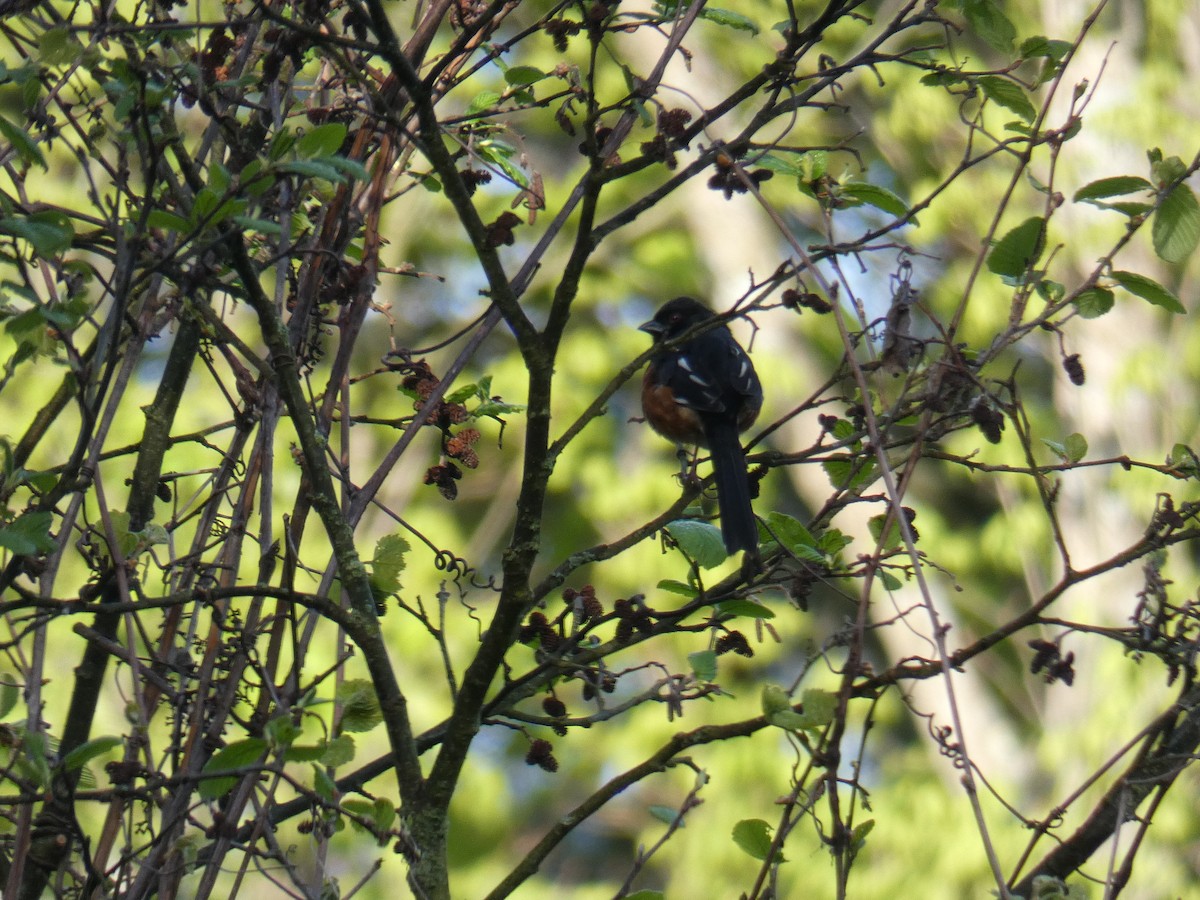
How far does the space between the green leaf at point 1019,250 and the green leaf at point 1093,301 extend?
10cm

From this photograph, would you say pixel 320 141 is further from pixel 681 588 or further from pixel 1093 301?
pixel 1093 301

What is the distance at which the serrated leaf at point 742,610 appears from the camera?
179 centimetres

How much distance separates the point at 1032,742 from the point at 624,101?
789cm

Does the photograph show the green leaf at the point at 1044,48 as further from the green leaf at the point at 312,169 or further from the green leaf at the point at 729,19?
the green leaf at the point at 312,169

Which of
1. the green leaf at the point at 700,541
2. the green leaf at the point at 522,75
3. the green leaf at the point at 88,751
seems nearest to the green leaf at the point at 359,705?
the green leaf at the point at 88,751

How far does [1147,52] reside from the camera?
27.3ft

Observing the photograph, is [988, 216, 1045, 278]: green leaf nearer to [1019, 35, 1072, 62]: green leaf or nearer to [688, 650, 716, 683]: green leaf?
[1019, 35, 1072, 62]: green leaf

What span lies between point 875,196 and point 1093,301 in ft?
1.19

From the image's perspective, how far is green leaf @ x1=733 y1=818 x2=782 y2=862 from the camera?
1.67m

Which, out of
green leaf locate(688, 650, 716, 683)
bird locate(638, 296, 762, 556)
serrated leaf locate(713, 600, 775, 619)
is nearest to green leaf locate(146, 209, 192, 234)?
green leaf locate(688, 650, 716, 683)

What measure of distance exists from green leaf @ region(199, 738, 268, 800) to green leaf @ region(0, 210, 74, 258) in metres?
0.56

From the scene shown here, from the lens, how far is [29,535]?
1470 mm

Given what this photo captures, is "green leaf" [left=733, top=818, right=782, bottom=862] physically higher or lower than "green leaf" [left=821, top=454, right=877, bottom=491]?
lower

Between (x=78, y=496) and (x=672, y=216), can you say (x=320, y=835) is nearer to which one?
(x=78, y=496)
